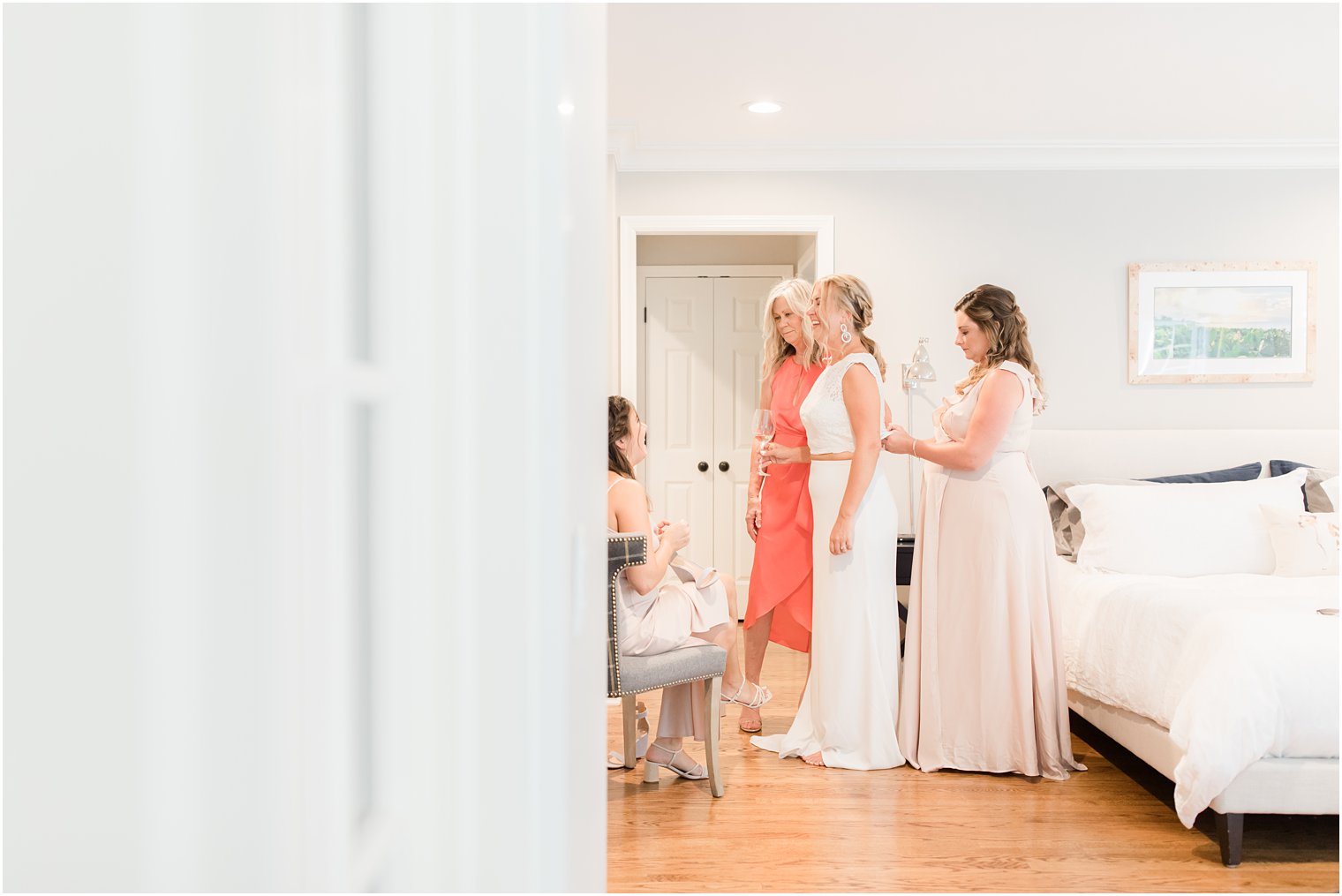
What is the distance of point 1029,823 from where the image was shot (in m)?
2.78

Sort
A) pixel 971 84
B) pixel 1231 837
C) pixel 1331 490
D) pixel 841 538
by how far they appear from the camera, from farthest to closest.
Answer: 1. pixel 1331 490
2. pixel 971 84
3. pixel 841 538
4. pixel 1231 837

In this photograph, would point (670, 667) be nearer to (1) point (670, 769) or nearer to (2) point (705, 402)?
(1) point (670, 769)

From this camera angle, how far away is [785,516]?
370cm

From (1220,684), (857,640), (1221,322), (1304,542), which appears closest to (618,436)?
(857,640)

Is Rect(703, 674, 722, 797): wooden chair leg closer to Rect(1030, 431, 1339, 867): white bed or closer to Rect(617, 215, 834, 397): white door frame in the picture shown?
Rect(1030, 431, 1339, 867): white bed

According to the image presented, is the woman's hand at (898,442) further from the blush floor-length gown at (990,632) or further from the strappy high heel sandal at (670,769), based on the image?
the strappy high heel sandal at (670,769)

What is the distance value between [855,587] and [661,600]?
0.70 m

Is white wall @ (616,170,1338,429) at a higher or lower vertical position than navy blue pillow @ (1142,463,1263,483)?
higher

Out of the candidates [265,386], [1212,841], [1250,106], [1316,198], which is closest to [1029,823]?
[1212,841]

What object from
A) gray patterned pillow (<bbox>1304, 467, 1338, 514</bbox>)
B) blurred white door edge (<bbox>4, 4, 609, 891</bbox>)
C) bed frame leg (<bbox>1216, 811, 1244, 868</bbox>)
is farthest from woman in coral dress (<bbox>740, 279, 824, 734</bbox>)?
blurred white door edge (<bbox>4, 4, 609, 891</bbox>)

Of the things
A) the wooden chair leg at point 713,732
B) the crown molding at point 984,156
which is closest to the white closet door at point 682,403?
the crown molding at point 984,156

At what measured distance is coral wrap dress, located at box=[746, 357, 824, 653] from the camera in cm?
366

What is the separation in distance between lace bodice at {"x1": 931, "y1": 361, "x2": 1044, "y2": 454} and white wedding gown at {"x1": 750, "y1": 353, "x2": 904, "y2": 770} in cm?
25

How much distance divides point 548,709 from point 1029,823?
2.51m
